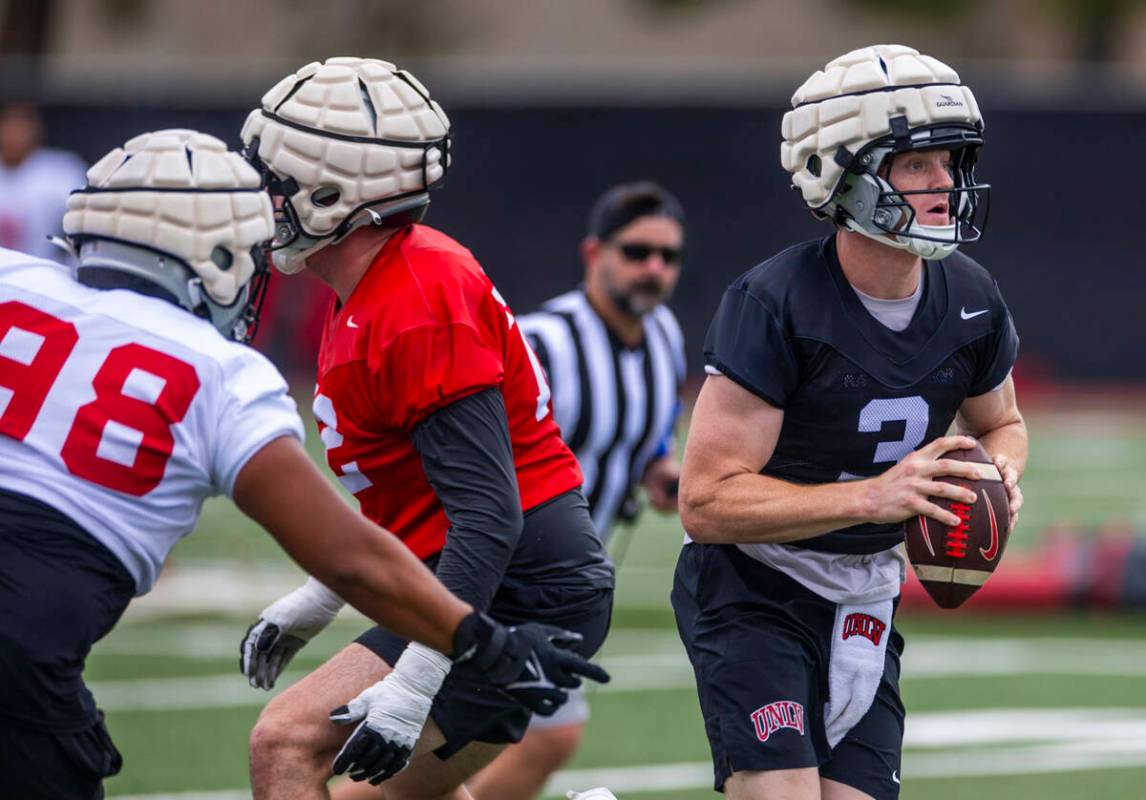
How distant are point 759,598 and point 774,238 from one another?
13.7 metres

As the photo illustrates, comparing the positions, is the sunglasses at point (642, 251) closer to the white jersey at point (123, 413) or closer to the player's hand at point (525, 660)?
the player's hand at point (525, 660)

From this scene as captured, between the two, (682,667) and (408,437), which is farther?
(682,667)

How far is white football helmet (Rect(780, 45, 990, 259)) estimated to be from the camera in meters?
3.92

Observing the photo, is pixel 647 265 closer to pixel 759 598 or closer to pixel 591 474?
pixel 591 474

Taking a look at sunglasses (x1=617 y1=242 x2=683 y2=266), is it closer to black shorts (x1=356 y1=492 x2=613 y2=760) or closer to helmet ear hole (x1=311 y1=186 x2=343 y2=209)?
black shorts (x1=356 y1=492 x2=613 y2=760)

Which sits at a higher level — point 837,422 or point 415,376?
point 837,422

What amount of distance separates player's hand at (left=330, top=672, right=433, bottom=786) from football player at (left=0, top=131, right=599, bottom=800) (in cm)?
39

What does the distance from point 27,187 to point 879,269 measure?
7.05 m

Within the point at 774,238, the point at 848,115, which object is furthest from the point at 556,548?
the point at 774,238

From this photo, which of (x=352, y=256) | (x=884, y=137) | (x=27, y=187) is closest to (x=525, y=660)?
(x=352, y=256)

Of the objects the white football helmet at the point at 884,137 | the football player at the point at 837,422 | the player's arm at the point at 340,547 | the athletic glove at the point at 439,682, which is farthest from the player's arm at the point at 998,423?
the player's arm at the point at 340,547

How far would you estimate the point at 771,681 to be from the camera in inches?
155

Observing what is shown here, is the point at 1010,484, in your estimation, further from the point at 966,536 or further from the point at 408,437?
the point at 408,437

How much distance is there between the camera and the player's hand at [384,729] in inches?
144
